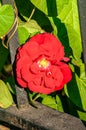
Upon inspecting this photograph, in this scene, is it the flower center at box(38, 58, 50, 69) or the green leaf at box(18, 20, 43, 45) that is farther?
the green leaf at box(18, 20, 43, 45)

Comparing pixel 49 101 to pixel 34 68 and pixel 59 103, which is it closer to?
pixel 59 103

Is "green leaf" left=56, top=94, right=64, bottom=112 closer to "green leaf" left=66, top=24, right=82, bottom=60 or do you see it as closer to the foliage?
the foliage

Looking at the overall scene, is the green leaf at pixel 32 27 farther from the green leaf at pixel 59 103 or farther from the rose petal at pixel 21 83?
the green leaf at pixel 59 103

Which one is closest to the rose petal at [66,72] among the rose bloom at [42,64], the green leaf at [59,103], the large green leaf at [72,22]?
the rose bloom at [42,64]

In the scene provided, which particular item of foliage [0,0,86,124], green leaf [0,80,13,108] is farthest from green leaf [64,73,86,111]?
green leaf [0,80,13,108]

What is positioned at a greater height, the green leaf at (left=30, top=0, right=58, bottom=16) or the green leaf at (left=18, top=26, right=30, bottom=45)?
the green leaf at (left=30, top=0, right=58, bottom=16)

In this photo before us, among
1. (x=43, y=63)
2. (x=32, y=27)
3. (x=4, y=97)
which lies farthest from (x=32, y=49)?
(x=4, y=97)

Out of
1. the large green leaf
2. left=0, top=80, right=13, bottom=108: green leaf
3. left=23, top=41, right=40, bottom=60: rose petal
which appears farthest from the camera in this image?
left=0, top=80, right=13, bottom=108: green leaf
